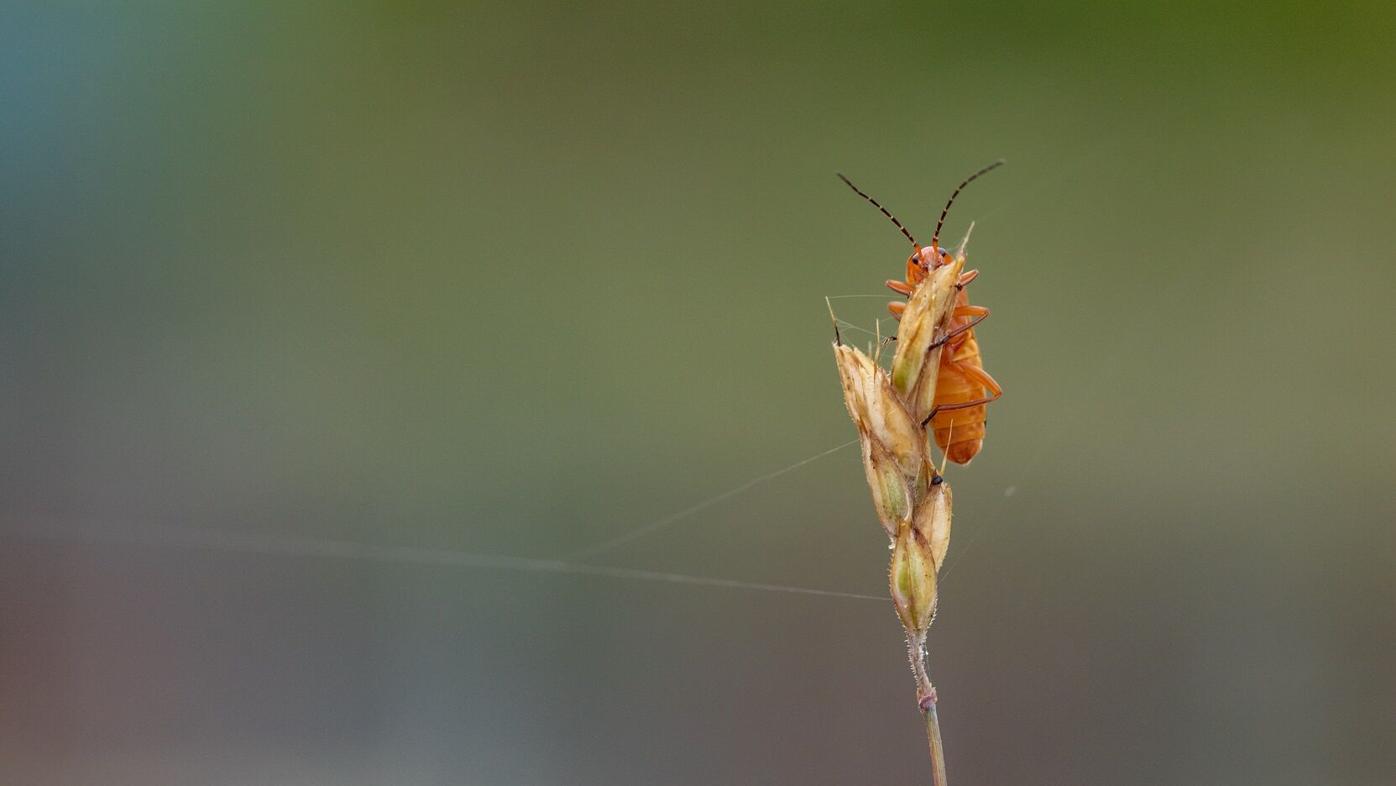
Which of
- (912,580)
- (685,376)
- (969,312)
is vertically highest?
(685,376)

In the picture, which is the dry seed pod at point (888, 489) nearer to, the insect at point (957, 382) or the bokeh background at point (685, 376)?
the insect at point (957, 382)

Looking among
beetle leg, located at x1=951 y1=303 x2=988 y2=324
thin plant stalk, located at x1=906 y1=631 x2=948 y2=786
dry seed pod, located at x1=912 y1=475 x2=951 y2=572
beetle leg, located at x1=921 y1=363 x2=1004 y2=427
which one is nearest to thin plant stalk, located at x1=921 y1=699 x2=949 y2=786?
thin plant stalk, located at x1=906 y1=631 x2=948 y2=786

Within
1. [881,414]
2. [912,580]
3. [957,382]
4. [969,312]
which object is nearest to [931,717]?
[912,580]

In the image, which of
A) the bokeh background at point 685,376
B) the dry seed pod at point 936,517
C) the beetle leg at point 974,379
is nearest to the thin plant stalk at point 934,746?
the dry seed pod at point 936,517

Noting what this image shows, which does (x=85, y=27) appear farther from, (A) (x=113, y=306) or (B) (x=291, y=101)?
(A) (x=113, y=306)

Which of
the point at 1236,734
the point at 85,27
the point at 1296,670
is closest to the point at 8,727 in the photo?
the point at 85,27

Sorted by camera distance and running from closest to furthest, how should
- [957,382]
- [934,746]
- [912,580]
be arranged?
[934,746] < [912,580] < [957,382]

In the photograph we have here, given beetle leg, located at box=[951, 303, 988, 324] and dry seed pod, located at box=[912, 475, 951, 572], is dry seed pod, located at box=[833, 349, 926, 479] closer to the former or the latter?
dry seed pod, located at box=[912, 475, 951, 572]

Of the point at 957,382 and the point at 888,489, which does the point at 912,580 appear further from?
Result: the point at 957,382

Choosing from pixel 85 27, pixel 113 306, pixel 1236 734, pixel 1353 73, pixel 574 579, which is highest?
pixel 85 27
